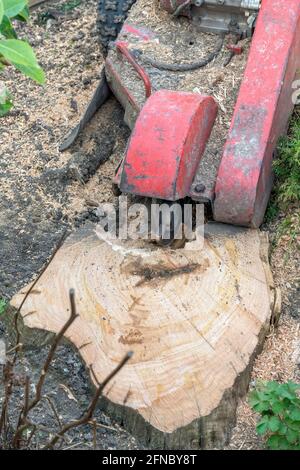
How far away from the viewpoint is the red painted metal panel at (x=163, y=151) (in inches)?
157

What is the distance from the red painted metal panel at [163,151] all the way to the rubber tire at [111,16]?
1344 mm

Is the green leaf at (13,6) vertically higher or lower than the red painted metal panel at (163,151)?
higher

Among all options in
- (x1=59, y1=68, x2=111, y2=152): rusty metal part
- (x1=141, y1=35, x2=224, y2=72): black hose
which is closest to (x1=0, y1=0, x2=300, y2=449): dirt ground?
(x1=59, y1=68, x2=111, y2=152): rusty metal part

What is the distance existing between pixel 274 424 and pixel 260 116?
57.9 inches

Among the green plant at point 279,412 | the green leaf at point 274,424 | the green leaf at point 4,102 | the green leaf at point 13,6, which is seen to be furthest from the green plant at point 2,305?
the green leaf at point 13,6

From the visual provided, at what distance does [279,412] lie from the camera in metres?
3.46

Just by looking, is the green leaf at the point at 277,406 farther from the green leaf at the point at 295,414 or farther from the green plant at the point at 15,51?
the green plant at the point at 15,51

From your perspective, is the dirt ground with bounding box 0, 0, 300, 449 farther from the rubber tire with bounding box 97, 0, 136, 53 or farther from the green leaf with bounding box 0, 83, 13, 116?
the rubber tire with bounding box 97, 0, 136, 53

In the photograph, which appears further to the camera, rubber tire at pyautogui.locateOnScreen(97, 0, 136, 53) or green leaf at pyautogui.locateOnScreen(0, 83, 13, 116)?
rubber tire at pyautogui.locateOnScreen(97, 0, 136, 53)

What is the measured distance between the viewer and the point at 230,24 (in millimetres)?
4824

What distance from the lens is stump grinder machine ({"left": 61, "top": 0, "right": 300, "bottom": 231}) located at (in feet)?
13.3

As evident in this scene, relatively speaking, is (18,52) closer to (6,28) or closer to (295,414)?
(6,28)

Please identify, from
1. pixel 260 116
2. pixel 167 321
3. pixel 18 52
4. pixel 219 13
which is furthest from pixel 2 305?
pixel 219 13

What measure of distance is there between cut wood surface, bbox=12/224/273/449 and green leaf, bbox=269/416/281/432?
0.21 metres
